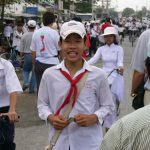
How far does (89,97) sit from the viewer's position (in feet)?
→ 10.8

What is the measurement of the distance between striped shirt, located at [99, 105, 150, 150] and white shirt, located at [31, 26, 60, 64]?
6.51 m

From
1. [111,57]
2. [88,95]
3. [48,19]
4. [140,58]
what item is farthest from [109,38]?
[88,95]

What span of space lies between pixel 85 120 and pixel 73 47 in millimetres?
526

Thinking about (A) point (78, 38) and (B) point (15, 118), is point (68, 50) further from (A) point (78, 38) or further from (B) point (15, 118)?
(B) point (15, 118)

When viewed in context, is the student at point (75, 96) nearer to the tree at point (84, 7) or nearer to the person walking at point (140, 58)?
the person walking at point (140, 58)

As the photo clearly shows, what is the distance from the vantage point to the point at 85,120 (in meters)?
3.20

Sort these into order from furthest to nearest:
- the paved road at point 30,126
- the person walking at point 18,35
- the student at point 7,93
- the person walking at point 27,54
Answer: the person walking at point 18,35 < the person walking at point 27,54 < the paved road at point 30,126 < the student at point 7,93

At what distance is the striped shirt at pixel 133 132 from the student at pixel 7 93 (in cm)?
222

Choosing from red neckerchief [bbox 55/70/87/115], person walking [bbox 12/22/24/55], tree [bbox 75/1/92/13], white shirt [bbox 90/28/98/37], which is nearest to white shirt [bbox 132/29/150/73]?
red neckerchief [bbox 55/70/87/115]

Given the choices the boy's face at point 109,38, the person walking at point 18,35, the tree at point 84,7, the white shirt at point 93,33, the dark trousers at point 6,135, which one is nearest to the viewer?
the dark trousers at point 6,135

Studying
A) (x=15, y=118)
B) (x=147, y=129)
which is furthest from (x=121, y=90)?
(x=147, y=129)

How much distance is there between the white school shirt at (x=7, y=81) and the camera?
13.0 feet

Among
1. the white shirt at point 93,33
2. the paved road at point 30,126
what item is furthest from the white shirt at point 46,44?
the white shirt at point 93,33

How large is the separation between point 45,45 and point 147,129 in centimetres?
665
